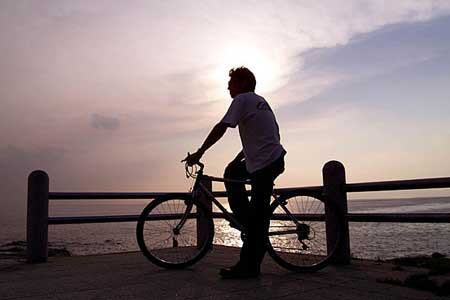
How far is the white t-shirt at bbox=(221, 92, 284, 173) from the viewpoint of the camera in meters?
4.79

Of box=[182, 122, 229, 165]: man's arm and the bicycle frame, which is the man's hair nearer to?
box=[182, 122, 229, 165]: man's arm

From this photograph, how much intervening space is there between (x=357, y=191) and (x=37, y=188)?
440cm

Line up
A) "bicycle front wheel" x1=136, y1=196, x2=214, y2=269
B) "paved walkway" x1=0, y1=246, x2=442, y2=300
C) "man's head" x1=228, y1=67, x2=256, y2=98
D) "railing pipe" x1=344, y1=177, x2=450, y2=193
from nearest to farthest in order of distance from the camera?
"paved walkway" x1=0, y1=246, x2=442, y2=300, "railing pipe" x1=344, y1=177, x2=450, y2=193, "man's head" x1=228, y1=67, x2=256, y2=98, "bicycle front wheel" x1=136, y1=196, x2=214, y2=269

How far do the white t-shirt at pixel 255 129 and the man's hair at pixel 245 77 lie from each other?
0.18 m

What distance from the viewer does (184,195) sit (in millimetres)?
5547

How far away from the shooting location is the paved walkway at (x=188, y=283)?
394cm

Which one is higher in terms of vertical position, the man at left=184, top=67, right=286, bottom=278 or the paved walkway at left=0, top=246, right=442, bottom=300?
the man at left=184, top=67, right=286, bottom=278

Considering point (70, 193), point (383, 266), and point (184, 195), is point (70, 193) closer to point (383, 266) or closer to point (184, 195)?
point (184, 195)

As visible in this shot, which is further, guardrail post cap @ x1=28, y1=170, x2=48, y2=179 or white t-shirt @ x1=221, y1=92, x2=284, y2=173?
guardrail post cap @ x1=28, y1=170, x2=48, y2=179

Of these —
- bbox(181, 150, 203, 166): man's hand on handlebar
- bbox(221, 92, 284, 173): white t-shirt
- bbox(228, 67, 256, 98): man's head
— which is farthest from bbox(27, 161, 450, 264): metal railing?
bbox(228, 67, 256, 98): man's head

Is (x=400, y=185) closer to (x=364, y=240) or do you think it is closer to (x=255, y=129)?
(x=255, y=129)

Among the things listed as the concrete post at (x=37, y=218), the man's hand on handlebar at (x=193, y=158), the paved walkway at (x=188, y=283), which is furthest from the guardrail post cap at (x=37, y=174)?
the man's hand on handlebar at (x=193, y=158)

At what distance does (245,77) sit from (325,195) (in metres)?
1.78

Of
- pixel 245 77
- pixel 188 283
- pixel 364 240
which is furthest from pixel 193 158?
pixel 364 240
